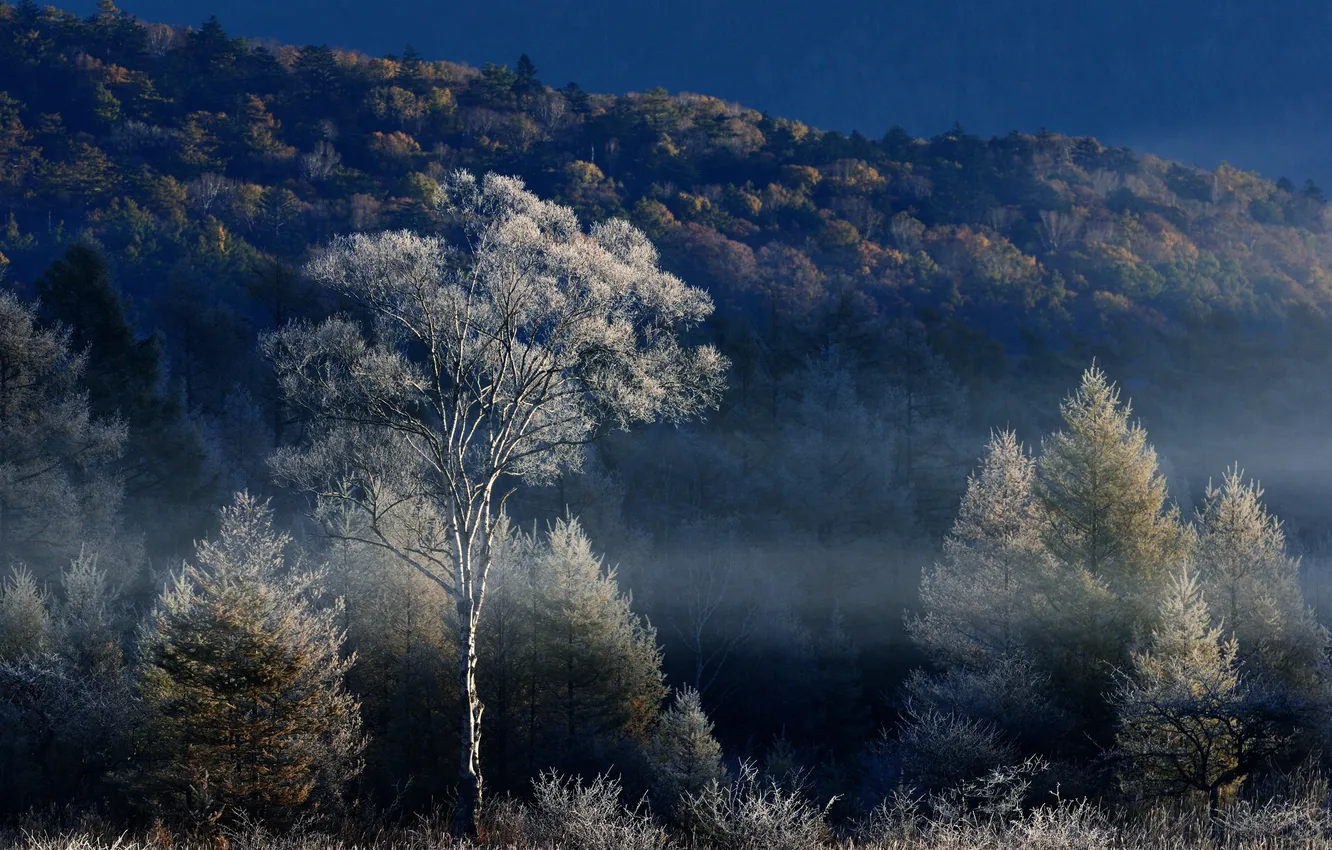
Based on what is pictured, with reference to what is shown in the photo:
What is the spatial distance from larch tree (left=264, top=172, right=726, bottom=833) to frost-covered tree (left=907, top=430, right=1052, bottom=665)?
13.5 m

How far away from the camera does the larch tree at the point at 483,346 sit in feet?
49.7

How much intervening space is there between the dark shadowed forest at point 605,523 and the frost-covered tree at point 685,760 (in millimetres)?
129

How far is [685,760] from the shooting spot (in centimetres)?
2348

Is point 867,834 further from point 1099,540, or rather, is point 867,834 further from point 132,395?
point 132,395

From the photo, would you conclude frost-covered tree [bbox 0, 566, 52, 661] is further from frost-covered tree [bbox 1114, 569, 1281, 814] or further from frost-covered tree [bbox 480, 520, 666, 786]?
frost-covered tree [bbox 1114, 569, 1281, 814]

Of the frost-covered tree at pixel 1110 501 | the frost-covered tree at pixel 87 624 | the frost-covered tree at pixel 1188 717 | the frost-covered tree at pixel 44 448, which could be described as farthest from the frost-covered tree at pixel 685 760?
the frost-covered tree at pixel 44 448

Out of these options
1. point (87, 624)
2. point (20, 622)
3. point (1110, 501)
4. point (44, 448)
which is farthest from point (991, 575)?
point (44, 448)

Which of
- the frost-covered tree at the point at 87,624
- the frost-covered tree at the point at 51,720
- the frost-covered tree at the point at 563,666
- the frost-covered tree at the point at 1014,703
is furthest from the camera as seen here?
the frost-covered tree at the point at 563,666

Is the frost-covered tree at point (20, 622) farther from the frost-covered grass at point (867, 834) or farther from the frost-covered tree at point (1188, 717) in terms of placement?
the frost-covered tree at point (1188, 717)

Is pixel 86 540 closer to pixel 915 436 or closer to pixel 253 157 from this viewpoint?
pixel 915 436

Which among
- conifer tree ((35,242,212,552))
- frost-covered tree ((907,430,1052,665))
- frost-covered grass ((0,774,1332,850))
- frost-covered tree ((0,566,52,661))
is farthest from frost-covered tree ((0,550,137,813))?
frost-covered tree ((907,430,1052,665))

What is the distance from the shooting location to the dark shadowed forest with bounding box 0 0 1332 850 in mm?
15438

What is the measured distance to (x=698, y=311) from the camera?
1617 centimetres

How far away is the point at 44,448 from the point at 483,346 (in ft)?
57.0
